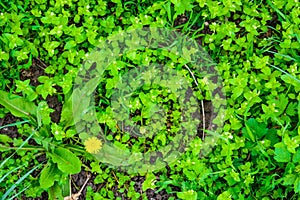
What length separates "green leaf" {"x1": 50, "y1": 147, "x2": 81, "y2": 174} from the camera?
3104 millimetres

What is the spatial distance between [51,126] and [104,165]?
0.45 meters

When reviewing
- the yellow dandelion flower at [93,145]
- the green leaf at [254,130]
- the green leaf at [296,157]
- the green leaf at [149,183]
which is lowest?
the green leaf at [149,183]

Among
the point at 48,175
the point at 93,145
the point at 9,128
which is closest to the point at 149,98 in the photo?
the point at 93,145

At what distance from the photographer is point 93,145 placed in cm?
321

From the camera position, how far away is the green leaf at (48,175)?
10.2ft

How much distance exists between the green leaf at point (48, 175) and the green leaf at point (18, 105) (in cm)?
36

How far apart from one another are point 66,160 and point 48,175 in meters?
0.16

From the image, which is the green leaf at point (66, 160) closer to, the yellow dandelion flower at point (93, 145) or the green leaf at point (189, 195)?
the yellow dandelion flower at point (93, 145)

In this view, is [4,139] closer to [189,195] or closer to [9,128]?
[9,128]

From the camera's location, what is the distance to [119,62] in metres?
3.27

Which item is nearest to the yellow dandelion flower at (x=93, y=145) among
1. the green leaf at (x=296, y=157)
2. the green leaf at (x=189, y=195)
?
the green leaf at (x=189, y=195)

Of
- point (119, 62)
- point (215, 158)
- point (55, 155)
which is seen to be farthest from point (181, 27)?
point (55, 155)

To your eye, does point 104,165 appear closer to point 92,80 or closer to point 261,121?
point 92,80

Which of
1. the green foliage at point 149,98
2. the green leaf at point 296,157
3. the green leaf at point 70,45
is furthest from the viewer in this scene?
the green leaf at point 70,45
